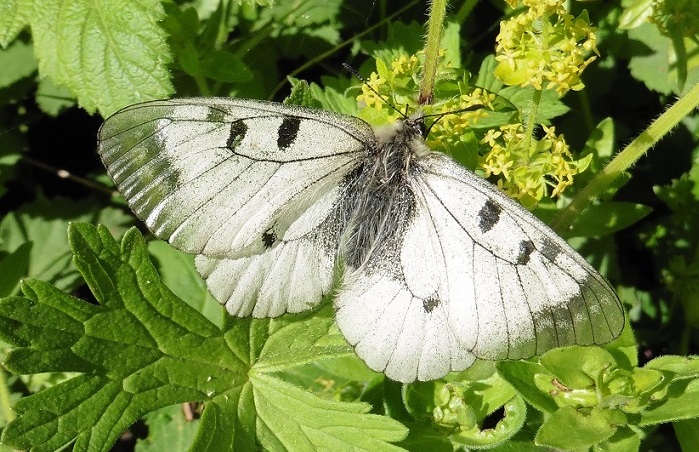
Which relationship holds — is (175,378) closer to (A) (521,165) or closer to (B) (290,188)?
(B) (290,188)

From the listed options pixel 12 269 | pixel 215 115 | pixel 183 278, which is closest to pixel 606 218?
pixel 215 115

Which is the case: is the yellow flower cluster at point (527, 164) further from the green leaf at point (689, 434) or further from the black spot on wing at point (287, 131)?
the green leaf at point (689, 434)

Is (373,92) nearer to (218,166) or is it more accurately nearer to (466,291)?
(218,166)

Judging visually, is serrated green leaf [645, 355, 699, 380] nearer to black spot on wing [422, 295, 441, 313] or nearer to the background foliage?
the background foliage

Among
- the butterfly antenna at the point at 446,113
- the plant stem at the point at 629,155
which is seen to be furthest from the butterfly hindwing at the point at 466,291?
the plant stem at the point at 629,155

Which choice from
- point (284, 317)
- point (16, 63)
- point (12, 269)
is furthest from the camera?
point (16, 63)

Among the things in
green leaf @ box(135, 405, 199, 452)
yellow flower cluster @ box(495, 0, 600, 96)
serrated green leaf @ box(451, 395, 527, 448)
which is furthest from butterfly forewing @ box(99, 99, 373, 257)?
green leaf @ box(135, 405, 199, 452)

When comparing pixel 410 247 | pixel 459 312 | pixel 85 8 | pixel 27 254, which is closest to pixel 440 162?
pixel 410 247
